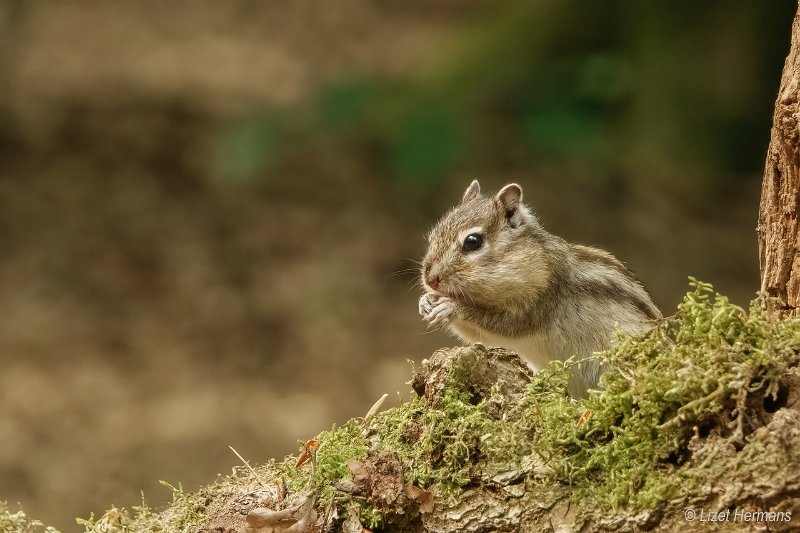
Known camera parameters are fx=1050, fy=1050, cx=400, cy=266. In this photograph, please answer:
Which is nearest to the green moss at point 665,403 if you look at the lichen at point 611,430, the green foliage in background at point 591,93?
the lichen at point 611,430

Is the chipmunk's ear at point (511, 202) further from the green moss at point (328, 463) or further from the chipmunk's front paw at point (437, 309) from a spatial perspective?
the green moss at point (328, 463)

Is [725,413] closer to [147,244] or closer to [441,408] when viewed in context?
[441,408]

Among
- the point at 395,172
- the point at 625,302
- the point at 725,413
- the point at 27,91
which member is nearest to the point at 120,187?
the point at 27,91

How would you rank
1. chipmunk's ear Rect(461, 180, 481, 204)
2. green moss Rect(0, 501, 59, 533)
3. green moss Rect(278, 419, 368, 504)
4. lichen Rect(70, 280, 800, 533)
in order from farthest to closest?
chipmunk's ear Rect(461, 180, 481, 204) < green moss Rect(0, 501, 59, 533) < green moss Rect(278, 419, 368, 504) < lichen Rect(70, 280, 800, 533)

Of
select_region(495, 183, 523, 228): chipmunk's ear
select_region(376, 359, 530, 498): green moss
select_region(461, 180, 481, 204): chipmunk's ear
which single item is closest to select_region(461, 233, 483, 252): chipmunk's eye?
select_region(495, 183, 523, 228): chipmunk's ear

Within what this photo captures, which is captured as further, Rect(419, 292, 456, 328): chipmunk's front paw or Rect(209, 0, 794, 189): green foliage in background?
Rect(209, 0, 794, 189): green foliage in background

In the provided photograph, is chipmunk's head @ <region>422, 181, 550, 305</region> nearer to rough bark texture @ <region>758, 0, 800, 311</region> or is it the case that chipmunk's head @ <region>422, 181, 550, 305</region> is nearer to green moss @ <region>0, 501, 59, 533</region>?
rough bark texture @ <region>758, 0, 800, 311</region>

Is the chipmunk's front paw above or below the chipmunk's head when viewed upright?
below
